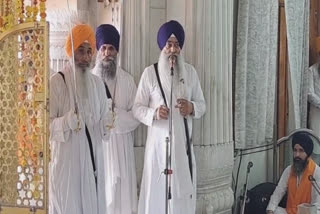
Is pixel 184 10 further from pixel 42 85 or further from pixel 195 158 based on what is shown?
pixel 42 85

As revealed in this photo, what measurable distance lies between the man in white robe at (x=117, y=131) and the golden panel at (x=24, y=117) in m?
1.36

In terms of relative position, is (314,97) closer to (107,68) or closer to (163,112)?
(163,112)

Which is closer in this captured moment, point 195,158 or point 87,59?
point 87,59

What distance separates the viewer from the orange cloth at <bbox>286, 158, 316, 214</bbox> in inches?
193

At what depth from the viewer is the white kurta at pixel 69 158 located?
3.68 metres

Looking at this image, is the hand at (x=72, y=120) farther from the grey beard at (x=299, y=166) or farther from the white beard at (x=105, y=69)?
the grey beard at (x=299, y=166)

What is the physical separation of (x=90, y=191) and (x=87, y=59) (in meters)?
0.85

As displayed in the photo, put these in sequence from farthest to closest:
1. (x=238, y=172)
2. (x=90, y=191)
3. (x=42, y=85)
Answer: (x=238, y=172) → (x=90, y=191) → (x=42, y=85)

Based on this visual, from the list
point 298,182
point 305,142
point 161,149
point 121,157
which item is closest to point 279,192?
point 298,182

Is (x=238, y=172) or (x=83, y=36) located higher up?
(x=83, y=36)

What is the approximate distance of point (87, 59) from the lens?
387cm

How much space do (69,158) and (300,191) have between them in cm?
213

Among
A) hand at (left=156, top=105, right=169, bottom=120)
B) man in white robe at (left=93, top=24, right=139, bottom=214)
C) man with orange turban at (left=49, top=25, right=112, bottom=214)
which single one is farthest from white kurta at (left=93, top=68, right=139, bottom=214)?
man with orange turban at (left=49, top=25, right=112, bottom=214)

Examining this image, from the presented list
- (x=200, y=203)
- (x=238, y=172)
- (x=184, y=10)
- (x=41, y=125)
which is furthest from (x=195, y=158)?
(x=41, y=125)
